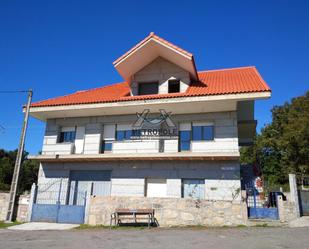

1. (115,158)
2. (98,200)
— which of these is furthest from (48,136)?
(98,200)

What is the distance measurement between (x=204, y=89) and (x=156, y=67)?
3533 mm

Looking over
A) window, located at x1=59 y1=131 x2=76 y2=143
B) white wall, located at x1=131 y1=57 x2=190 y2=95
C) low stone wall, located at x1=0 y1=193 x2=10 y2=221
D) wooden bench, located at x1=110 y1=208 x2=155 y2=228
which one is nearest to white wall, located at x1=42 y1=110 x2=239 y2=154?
window, located at x1=59 y1=131 x2=76 y2=143

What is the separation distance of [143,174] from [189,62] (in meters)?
6.63

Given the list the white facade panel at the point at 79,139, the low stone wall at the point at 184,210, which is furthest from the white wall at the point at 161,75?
the low stone wall at the point at 184,210

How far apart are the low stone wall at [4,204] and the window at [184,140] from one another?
31.4 feet

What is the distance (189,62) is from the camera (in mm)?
16172

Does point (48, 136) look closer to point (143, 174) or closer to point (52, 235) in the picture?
point (143, 174)

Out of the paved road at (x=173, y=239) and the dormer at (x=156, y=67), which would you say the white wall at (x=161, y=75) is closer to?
the dormer at (x=156, y=67)

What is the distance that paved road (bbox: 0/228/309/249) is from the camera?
8359 millimetres

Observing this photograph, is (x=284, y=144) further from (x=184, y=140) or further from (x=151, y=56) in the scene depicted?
(x=151, y=56)

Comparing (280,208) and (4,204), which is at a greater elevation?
(280,208)

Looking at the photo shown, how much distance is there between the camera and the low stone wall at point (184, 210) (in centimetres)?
1244

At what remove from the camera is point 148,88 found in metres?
17.7

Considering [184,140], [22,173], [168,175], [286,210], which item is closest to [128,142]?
[168,175]
